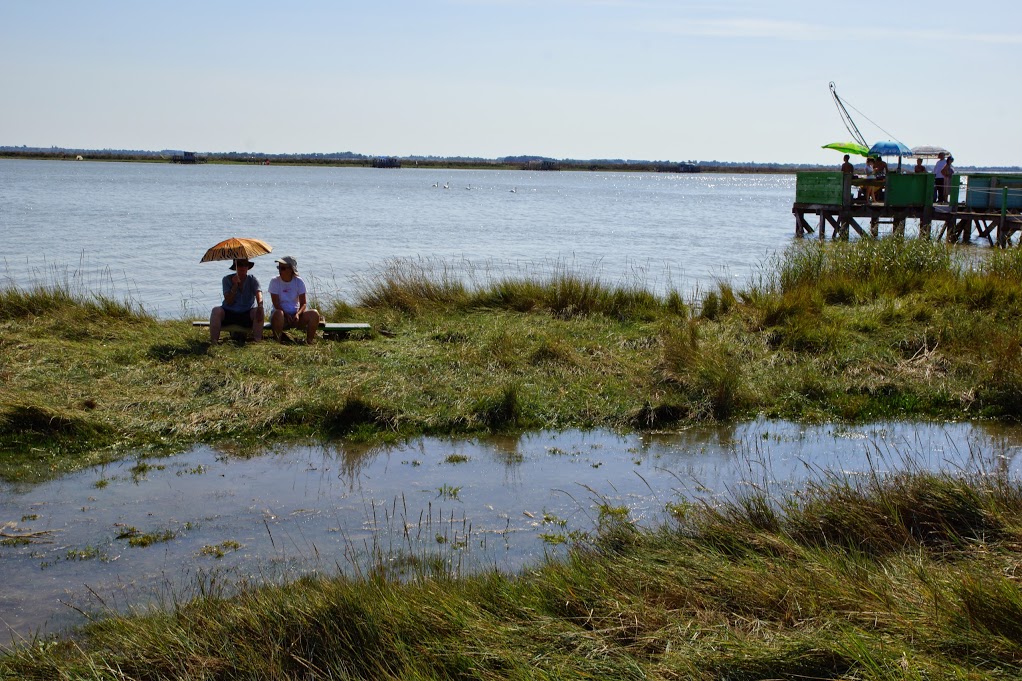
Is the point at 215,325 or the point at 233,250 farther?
the point at 233,250

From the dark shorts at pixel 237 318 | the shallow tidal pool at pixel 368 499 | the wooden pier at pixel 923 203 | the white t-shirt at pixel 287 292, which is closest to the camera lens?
the shallow tidal pool at pixel 368 499

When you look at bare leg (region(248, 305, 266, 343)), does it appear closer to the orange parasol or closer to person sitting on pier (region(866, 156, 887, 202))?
the orange parasol

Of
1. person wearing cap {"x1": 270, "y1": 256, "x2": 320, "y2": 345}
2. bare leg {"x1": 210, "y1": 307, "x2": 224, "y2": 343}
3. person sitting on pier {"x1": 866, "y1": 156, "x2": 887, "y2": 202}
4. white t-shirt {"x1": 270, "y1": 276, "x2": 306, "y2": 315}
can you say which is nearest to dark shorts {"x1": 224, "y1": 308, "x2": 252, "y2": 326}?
bare leg {"x1": 210, "y1": 307, "x2": 224, "y2": 343}

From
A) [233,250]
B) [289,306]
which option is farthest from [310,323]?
[233,250]

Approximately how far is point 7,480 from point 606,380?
563cm

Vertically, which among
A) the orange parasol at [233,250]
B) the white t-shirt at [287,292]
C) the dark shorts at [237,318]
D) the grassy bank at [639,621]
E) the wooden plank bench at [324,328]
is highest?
the orange parasol at [233,250]

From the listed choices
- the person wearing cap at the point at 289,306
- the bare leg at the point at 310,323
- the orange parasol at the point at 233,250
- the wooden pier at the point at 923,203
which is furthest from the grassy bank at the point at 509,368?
the wooden pier at the point at 923,203

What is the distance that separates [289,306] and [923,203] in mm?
24769

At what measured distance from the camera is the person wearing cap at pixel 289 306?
37.6 feet

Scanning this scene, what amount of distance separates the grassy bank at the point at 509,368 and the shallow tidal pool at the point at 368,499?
492 mm

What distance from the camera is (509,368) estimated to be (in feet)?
33.9

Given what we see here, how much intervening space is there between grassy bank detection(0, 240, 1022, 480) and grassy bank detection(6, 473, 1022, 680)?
3745 millimetres

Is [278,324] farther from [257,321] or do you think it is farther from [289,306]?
[289,306]

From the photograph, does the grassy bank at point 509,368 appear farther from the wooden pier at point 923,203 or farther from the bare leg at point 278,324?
the wooden pier at point 923,203
